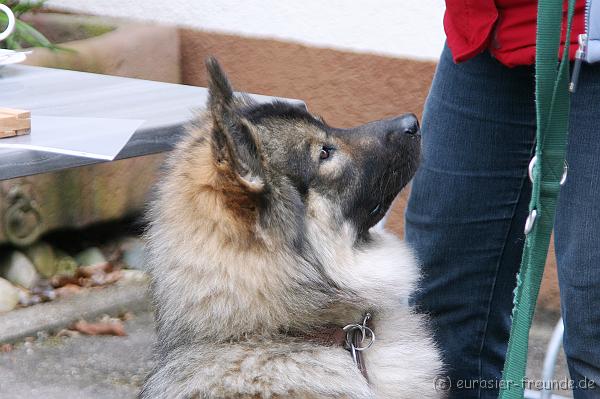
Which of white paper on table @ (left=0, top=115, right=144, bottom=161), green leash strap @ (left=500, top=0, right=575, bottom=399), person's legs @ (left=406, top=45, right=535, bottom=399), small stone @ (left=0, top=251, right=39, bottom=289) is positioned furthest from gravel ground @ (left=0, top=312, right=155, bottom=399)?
green leash strap @ (left=500, top=0, right=575, bottom=399)

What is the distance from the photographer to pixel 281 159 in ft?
7.30

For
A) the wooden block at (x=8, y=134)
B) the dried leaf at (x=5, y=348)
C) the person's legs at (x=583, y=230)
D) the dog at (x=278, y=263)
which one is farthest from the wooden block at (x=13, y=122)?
the dried leaf at (x=5, y=348)

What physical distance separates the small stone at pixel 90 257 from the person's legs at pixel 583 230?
290 cm

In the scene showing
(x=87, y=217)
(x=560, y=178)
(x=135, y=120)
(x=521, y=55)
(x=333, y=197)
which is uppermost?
(x=521, y=55)

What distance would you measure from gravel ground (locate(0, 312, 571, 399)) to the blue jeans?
1.02 meters

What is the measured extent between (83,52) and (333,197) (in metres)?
2.53

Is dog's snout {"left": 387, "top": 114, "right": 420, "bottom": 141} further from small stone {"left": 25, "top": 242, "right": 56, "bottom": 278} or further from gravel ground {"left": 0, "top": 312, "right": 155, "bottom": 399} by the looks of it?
small stone {"left": 25, "top": 242, "right": 56, "bottom": 278}

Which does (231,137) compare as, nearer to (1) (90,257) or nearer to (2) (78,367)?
(2) (78,367)

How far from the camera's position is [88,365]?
3.75 m

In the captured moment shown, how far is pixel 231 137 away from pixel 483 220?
848 millimetres

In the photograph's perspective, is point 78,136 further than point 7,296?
No

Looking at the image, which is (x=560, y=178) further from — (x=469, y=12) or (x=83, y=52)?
(x=83, y=52)

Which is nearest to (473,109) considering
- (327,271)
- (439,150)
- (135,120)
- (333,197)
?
(439,150)

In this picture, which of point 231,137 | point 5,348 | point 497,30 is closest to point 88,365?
point 5,348
